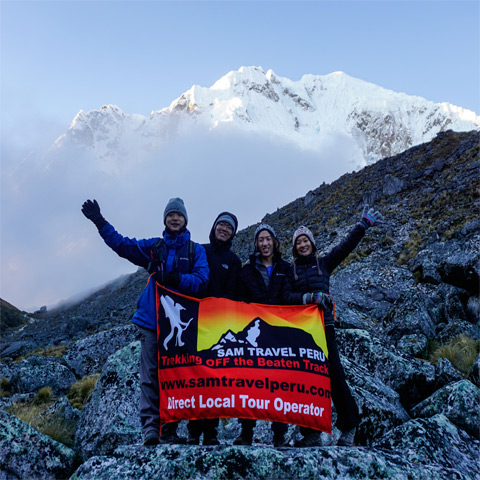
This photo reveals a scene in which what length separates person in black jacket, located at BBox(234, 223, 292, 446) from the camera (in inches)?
197

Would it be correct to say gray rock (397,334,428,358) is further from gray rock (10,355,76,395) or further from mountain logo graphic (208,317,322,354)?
gray rock (10,355,76,395)

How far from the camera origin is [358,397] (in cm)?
505

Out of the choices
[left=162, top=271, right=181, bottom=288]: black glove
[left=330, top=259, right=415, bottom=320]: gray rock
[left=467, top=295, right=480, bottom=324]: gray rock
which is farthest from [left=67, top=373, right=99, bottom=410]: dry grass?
[left=467, top=295, right=480, bottom=324]: gray rock

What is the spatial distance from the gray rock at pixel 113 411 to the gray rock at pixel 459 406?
4170mm

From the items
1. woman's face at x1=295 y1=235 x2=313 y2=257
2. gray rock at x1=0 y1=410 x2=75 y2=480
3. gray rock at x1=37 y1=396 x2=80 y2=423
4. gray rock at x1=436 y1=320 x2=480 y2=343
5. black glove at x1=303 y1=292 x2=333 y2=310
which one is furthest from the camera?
gray rock at x1=436 y1=320 x2=480 y2=343

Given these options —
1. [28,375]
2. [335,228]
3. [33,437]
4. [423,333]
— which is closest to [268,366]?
[33,437]

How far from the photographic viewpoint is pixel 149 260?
4.87 m

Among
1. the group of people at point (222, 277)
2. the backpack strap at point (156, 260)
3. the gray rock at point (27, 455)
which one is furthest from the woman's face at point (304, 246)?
the gray rock at point (27, 455)

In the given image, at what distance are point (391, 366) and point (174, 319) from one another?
4133mm

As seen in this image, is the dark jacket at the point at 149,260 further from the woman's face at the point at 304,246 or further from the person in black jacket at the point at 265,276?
the woman's face at the point at 304,246

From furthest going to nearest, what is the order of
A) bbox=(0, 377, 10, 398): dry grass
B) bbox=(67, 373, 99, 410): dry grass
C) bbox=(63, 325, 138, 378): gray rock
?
bbox=(63, 325, 138, 378): gray rock, bbox=(0, 377, 10, 398): dry grass, bbox=(67, 373, 99, 410): dry grass

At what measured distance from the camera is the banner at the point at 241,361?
4.16 m

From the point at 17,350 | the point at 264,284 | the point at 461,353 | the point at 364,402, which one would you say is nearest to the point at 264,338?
the point at 264,284

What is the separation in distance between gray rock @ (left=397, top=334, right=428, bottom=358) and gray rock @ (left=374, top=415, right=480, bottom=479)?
4211 mm
